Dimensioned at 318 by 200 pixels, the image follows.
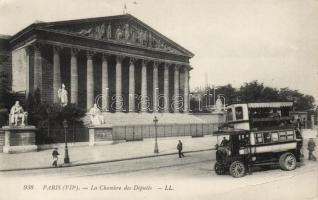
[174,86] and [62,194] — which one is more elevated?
[174,86]

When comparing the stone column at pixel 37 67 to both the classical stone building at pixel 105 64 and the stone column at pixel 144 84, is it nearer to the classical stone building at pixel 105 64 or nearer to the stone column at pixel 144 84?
the classical stone building at pixel 105 64

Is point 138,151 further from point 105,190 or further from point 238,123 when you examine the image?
point 105,190

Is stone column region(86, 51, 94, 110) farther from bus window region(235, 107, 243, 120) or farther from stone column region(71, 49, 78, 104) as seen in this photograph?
bus window region(235, 107, 243, 120)

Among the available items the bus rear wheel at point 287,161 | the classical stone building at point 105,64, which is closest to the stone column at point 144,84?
the classical stone building at point 105,64

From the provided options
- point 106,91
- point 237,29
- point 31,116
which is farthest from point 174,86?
point 237,29

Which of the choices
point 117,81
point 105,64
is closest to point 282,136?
point 105,64

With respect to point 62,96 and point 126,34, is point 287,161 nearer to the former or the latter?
point 62,96

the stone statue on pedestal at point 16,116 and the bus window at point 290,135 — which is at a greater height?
the stone statue on pedestal at point 16,116
